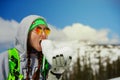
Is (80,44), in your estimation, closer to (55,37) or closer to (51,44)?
(55,37)

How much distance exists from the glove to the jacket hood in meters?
0.17

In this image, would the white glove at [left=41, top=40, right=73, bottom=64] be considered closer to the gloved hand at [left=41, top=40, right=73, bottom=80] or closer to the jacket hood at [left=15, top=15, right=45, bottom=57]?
the gloved hand at [left=41, top=40, right=73, bottom=80]

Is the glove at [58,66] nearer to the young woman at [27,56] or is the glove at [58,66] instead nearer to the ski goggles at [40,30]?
the young woman at [27,56]

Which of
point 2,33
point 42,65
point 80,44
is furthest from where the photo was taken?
point 80,44

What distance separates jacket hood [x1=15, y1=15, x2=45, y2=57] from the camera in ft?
5.51

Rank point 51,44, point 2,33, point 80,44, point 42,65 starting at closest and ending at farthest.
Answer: point 51,44 < point 42,65 < point 2,33 < point 80,44

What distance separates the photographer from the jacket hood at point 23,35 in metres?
1.68

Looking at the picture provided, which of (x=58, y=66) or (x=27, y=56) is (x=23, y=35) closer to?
(x=27, y=56)

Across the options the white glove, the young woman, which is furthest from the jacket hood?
the white glove

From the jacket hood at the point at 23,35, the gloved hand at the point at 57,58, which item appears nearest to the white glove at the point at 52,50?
the gloved hand at the point at 57,58

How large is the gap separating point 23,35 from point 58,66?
0.77ft

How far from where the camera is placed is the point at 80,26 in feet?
7.32

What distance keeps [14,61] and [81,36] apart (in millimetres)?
725

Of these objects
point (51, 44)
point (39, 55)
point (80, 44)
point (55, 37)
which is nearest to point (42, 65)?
point (39, 55)
